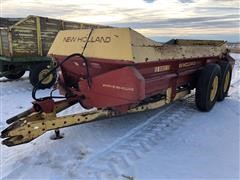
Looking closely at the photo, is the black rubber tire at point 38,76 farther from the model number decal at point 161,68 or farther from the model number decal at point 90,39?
the model number decal at point 161,68

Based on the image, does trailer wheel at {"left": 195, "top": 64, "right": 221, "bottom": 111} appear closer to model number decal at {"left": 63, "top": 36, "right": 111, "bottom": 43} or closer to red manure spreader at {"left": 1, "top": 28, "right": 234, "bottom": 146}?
red manure spreader at {"left": 1, "top": 28, "right": 234, "bottom": 146}

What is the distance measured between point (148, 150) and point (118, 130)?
2.55ft

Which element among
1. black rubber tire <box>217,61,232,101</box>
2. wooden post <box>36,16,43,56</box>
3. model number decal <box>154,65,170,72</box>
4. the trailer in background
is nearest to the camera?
model number decal <box>154,65,170,72</box>

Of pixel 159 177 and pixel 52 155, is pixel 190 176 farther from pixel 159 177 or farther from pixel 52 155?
pixel 52 155

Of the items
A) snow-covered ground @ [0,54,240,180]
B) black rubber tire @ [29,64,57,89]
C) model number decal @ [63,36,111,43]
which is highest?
model number decal @ [63,36,111,43]

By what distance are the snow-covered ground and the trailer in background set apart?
266 cm

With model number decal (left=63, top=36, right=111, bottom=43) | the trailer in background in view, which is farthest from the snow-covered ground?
the trailer in background

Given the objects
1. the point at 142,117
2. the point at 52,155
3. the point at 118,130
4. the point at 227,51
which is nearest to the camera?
the point at 52,155

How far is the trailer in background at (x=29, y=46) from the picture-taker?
769 centimetres

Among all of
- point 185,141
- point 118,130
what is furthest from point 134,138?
point 185,141

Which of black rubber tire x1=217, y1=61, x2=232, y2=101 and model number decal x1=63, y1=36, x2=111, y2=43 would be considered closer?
model number decal x1=63, y1=36, x2=111, y2=43

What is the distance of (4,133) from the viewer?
3.38m

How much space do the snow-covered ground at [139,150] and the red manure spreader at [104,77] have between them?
1.05 feet

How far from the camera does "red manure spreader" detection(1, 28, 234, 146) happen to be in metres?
3.62
